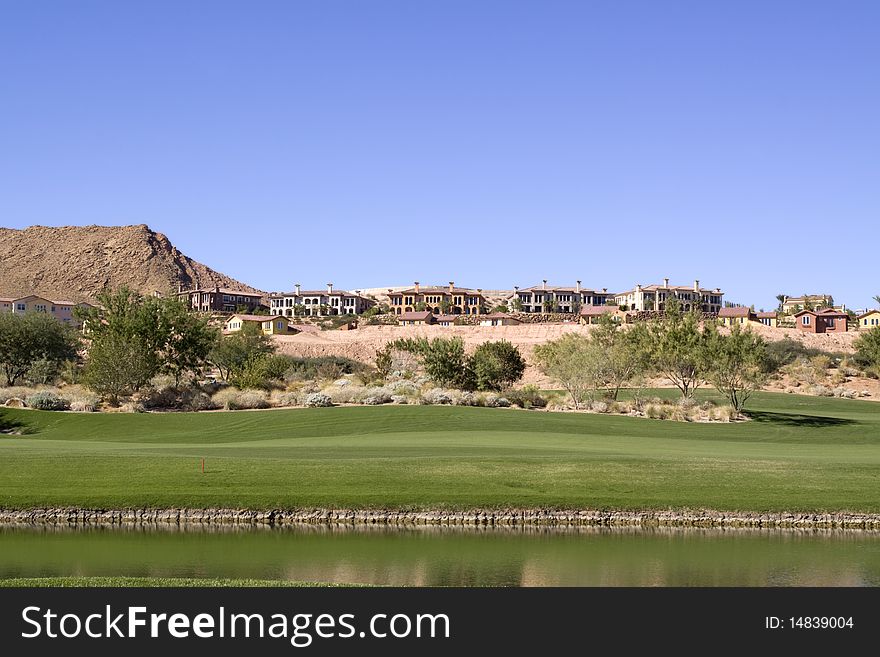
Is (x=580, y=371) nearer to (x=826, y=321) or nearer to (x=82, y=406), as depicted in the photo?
(x=82, y=406)

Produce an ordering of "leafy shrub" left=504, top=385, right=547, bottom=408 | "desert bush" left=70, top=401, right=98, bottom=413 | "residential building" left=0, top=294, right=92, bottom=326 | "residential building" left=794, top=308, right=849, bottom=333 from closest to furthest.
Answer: "desert bush" left=70, top=401, right=98, bottom=413, "leafy shrub" left=504, top=385, right=547, bottom=408, "residential building" left=794, top=308, right=849, bottom=333, "residential building" left=0, top=294, right=92, bottom=326

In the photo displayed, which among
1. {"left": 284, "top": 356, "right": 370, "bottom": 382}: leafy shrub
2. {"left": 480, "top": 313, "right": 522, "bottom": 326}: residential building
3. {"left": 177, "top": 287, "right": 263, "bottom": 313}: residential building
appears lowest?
{"left": 284, "top": 356, "right": 370, "bottom": 382}: leafy shrub

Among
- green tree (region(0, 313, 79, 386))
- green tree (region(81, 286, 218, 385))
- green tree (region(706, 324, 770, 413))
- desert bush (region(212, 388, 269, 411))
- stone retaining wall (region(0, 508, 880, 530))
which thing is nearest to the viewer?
stone retaining wall (region(0, 508, 880, 530))

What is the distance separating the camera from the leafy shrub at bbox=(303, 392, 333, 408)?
5488 cm

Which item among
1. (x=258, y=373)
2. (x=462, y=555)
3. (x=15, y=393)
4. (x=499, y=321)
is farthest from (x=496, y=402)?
(x=499, y=321)

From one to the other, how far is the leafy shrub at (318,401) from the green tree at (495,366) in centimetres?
1252

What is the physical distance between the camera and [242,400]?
5609 centimetres

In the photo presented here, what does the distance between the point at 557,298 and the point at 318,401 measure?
443ft

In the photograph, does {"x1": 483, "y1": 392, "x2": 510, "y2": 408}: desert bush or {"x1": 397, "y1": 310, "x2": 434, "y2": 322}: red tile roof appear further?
{"x1": 397, "y1": 310, "x2": 434, "y2": 322}: red tile roof

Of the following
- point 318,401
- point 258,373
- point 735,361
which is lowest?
point 318,401

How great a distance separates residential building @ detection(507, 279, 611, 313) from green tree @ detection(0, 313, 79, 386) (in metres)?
111

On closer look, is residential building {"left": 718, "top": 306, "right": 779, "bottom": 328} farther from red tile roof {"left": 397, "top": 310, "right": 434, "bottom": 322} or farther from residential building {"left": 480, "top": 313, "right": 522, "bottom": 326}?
red tile roof {"left": 397, "top": 310, "right": 434, "bottom": 322}

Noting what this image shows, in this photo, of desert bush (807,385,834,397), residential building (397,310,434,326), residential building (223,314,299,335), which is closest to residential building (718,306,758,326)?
residential building (397,310,434,326)
